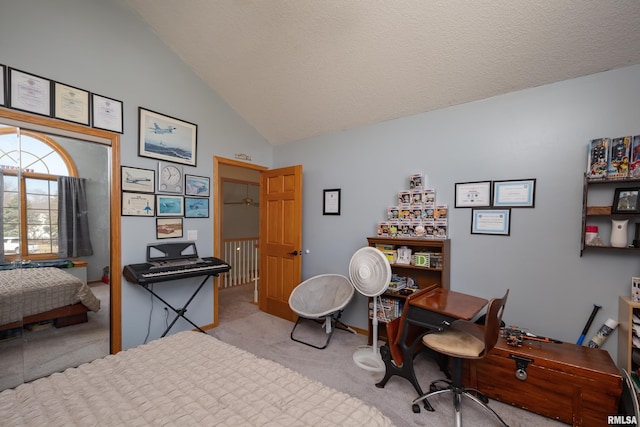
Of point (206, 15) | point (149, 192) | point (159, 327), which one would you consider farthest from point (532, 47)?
point (159, 327)

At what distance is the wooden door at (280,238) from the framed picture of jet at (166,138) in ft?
3.74

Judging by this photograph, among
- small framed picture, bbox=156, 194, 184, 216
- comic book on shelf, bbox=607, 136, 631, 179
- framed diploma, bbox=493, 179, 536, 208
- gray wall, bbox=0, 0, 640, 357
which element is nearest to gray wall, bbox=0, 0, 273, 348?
gray wall, bbox=0, 0, 640, 357

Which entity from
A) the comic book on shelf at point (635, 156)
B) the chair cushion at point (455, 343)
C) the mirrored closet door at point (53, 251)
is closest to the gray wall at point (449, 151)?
the comic book on shelf at point (635, 156)

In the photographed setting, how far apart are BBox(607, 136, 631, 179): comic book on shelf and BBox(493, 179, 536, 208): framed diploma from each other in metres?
0.47

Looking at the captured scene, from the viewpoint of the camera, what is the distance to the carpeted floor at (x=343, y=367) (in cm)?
184

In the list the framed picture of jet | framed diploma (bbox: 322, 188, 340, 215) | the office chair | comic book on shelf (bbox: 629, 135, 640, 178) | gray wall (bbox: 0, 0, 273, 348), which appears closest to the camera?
the office chair

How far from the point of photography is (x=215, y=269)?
296 cm

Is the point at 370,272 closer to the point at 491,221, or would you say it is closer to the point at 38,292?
the point at 491,221

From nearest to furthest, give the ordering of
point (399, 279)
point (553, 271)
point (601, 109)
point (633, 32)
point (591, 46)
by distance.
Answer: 1. point (633, 32)
2. point (591, 46)
3. point (601, 109)
4. point (553, 271)
5. point (399, 279)

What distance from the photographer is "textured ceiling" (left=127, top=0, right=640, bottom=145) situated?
1.88 meters

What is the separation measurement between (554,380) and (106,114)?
4334mm

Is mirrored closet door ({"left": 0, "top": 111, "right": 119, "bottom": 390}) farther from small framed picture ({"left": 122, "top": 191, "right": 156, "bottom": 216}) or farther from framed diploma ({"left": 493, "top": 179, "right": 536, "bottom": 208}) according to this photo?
framed diploma ({"left": 493, "top": 179, "right": 536, "bottom": 208})

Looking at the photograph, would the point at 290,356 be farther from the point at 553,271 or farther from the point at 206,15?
the point at 206,15

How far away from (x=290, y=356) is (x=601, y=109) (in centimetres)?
352
